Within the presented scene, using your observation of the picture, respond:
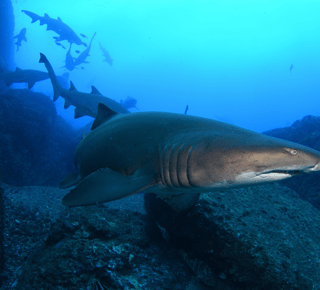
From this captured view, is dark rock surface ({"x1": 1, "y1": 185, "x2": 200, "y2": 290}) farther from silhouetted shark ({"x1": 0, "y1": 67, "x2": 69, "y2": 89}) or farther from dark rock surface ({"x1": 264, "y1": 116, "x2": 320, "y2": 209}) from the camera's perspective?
silhouetted shark ({"x1": 0, "y1": 67, "x2": 69, "y2": 89})

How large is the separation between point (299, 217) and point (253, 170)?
302cm

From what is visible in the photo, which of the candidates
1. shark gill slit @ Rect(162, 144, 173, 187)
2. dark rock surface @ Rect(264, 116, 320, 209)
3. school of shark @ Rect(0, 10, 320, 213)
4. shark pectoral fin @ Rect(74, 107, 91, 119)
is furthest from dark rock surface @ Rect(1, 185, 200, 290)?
shark pectoral fin @ Rect(74, 107, 91, 119)

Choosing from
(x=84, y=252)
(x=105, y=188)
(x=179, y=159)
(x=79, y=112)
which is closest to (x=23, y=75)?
(x=79, y=112)

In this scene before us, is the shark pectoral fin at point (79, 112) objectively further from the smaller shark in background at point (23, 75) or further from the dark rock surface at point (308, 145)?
the dark rock surface at point (308, 145)

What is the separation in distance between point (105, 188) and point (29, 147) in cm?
857

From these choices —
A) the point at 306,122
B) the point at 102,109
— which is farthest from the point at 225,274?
the point at 306,122

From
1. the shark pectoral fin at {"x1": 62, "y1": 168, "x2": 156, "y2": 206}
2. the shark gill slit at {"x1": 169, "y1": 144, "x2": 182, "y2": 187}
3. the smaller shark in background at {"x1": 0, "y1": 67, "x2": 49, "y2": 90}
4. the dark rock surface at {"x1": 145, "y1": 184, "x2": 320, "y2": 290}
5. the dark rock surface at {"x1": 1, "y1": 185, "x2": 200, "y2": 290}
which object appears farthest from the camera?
the smaller shark in background at {"x1": 0, "y1": 67, "x2": 49, "y2": 90}

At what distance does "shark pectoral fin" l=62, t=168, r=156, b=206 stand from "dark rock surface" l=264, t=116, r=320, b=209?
383cm

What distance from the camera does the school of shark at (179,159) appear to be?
1330mm

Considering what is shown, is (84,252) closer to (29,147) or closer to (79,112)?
(79,112)

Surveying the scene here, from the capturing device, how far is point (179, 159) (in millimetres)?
1674

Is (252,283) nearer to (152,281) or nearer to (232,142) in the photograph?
(152,281)

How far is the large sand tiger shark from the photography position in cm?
133

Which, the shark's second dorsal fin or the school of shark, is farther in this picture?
the shark's second dorsal fin
